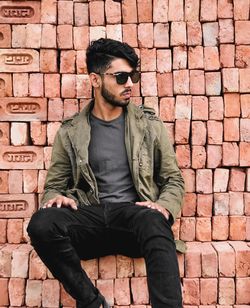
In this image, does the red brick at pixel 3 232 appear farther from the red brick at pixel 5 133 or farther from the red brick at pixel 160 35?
the red brick at pixel 160 35

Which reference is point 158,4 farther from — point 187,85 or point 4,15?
point 4,15

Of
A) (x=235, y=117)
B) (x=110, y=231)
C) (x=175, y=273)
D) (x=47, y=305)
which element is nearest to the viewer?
(x=175, y=273)

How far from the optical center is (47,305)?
9.87ft

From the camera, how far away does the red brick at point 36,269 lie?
303cm

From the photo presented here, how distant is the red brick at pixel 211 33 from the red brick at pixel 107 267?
160 centimetres

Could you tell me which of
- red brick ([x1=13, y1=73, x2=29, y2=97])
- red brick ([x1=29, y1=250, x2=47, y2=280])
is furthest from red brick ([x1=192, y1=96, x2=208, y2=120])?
red brick ([x1=29, y1=250, x2=47, y2=280])

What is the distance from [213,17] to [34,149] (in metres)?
1.53

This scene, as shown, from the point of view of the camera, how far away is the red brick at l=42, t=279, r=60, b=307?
3000 millimetres

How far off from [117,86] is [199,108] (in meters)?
0.64

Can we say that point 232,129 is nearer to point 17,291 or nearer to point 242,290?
point 242,290

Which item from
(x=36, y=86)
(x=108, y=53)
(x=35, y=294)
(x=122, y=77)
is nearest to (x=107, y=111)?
(x=122, y=77)

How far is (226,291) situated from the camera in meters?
3.02

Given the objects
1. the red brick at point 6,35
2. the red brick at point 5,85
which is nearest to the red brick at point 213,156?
the red brick at point 5,85

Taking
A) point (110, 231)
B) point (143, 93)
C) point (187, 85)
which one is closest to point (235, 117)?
point (187, 85)
